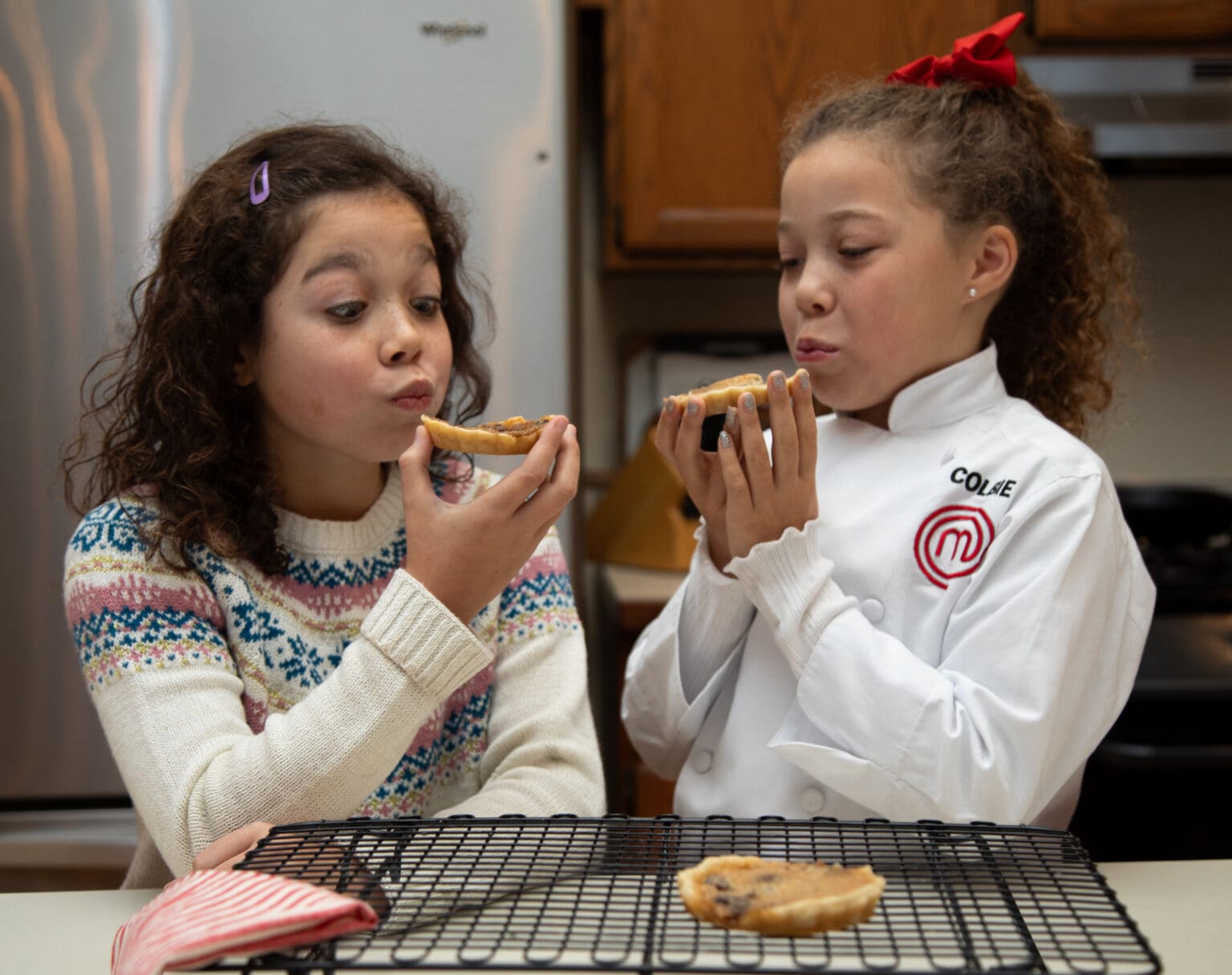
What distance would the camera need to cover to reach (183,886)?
28.7 inches

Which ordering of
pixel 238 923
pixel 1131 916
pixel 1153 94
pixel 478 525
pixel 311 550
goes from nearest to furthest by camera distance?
1. pixel 238 923
2. pixel 1131 916
3. pixel 478 525
4. pixel 311 550
5. pixel 1153 94

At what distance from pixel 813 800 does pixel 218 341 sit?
2.40 ft

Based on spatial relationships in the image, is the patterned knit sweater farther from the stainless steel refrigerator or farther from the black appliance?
the black appliance

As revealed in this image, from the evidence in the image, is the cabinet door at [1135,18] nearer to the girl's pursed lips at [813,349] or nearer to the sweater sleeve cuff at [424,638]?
the girl's pursed lips at [813,349]

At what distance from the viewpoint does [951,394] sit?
1202 mm

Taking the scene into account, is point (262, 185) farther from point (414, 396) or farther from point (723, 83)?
point (723, 83)

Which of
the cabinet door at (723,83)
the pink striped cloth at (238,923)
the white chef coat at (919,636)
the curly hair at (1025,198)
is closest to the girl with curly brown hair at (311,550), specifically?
the white chef coat at (919,636)

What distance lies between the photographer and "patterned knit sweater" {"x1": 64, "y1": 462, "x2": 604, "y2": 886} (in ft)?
3.14

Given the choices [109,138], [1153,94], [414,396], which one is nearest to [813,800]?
[414,396]

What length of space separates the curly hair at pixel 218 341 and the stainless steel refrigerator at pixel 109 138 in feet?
2.42

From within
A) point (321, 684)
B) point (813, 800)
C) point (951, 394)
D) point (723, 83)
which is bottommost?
point (813, 800)

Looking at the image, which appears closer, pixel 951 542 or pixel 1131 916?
pixel 1131 916

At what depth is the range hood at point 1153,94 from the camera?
225 centimetres

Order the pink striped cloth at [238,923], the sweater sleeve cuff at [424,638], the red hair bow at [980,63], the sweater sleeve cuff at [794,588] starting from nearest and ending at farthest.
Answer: the pink striped cloth at [238,923] → the sweater sleeve cuff at [424,638] → the sweater sleeve cuff at [794,588] → the red hair bow at [980,63]
